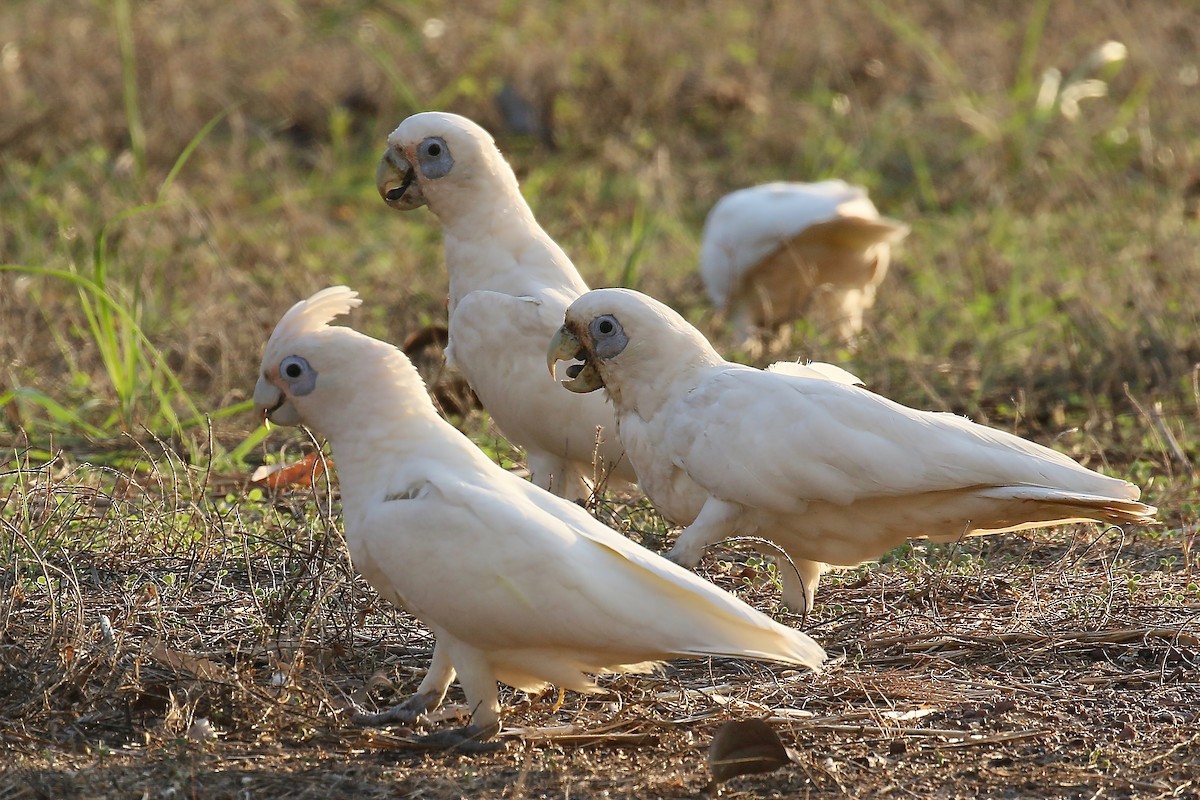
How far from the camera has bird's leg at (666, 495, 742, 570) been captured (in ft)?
12.0

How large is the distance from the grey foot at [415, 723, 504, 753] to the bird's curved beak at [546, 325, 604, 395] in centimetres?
115

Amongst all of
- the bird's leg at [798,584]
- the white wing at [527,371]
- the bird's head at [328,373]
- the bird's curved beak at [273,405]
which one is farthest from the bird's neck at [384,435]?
the white wing at [527,371]

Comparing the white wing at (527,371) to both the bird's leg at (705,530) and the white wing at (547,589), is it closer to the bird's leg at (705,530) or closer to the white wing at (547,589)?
the bird's leg at (705,530)

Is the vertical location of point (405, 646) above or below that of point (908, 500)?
below

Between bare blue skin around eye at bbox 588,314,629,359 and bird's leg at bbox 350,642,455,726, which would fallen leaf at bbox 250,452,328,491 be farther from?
bird's leg at bbox 350,642,455,726

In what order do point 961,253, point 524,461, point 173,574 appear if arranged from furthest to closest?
1. point 961,253
2. point 524,461
3. point 173,574

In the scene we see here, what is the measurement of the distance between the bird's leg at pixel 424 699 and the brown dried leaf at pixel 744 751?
1.99 feet

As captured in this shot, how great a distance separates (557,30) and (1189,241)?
16.1ft

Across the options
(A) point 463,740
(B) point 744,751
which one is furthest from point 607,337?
(B) point 744,751

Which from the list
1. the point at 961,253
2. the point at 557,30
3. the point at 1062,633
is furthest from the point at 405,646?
the point at 557,30

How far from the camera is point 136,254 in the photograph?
24.0 ft

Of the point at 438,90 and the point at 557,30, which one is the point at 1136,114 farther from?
the point at 438,90

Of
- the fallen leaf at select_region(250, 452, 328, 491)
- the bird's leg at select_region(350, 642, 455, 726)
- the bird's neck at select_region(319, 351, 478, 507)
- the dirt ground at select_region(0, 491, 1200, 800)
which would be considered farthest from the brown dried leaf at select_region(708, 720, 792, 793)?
the fallen leaf at select_region(250, 452, 328, 491)

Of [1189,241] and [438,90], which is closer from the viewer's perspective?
[1189,241]
